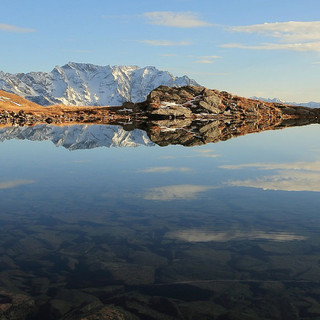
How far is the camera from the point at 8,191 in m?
25.2

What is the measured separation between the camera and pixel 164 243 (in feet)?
51.4

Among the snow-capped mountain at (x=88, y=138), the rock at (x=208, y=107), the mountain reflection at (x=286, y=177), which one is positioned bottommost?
the mountain reflection at (x=286, y=177)

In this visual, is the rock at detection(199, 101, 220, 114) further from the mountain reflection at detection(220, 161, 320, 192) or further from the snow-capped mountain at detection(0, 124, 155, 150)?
the mountain reflection at detection(220, 161, 320, 192)

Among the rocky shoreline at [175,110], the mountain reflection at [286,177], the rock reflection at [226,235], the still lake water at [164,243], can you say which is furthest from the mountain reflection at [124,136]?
the rocky shoreline at [175,110]

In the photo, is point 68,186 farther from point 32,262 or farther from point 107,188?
point 32,262

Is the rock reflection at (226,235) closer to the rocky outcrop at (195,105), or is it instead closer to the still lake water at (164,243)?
the still lake water at (164,243)

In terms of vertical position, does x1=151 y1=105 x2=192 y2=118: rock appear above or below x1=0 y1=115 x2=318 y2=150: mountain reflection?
above

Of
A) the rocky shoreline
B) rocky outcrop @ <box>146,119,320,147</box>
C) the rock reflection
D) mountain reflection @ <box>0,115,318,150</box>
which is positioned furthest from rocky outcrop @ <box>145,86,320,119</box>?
the rock reflection

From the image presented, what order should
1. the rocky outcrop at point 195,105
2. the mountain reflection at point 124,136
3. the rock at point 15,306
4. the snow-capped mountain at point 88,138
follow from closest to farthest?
1. the rock at point 15,306
2. the snow-capped mountain at point 88,138
3. the mountain reflection at point 124,136
4. the rocky outcrop at point 195,105

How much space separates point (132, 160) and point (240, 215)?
21917mm

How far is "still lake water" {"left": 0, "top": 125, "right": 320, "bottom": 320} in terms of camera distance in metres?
11.3

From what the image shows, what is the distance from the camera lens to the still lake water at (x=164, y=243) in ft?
37.0

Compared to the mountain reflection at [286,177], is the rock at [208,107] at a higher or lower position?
higher

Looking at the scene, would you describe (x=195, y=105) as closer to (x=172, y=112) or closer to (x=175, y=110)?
(x=175, y=110)
